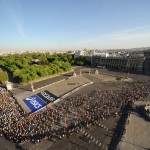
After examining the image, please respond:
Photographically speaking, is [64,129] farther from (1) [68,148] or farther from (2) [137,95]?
(2) [137,95]

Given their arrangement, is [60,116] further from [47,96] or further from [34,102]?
[47,96]

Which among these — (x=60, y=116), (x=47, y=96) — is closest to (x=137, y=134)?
(x=60, y=116)

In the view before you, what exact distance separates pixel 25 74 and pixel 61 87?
1639cm

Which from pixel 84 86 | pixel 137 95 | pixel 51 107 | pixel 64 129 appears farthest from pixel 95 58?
pixel 64 129

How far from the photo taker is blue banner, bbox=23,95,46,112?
36.7m

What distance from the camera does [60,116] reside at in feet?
101

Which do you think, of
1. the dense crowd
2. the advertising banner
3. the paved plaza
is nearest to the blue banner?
the advertising banner

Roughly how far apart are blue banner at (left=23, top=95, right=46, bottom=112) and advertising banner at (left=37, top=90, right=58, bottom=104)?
4.23ft

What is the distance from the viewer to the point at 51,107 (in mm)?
36000

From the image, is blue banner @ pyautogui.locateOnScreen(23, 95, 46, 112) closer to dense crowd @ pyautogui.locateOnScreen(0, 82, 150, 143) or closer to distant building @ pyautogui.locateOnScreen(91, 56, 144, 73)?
dense crowd @ pyautogui.locateOnScreen(0, 82, 150, 143)

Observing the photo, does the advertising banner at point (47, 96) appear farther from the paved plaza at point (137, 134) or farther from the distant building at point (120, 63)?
the distant building at point (120, 63)

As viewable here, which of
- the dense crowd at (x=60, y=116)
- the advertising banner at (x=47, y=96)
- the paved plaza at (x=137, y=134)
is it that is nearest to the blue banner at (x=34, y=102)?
the advertising banner at (x=47, y=96)

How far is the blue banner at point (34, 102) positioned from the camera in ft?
120

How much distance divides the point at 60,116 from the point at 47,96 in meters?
14.6
